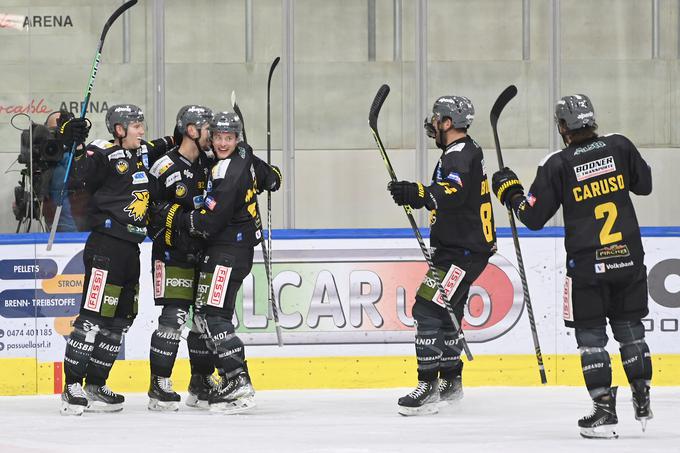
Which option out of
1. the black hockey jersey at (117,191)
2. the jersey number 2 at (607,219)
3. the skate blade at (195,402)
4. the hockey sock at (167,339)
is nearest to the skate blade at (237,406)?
the skate blade at (195,402)

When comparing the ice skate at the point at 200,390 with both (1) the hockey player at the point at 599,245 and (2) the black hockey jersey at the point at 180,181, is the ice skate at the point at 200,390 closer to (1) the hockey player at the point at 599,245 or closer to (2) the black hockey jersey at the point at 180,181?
(2) the black hockey jersey at the point at 180,181

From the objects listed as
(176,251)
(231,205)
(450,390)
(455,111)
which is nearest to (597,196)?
(455,111)

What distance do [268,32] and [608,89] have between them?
7.56ft

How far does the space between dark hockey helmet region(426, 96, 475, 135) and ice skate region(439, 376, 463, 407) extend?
132 centimetres

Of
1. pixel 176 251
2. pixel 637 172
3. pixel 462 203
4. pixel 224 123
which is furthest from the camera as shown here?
pixel 176 251

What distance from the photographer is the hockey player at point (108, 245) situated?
702 cm

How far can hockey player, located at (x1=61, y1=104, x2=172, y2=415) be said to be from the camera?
7.02 meters

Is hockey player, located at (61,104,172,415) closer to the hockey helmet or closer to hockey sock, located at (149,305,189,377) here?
hockey sock, located at (149,305,189,377)

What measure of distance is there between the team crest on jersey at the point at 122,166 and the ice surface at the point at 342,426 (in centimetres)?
121

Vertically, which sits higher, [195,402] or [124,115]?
[124,115]

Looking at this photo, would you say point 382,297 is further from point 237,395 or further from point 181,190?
point 181,190

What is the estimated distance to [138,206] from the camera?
7.07 meters

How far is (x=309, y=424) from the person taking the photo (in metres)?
6.66

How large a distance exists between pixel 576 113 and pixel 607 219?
476mm
